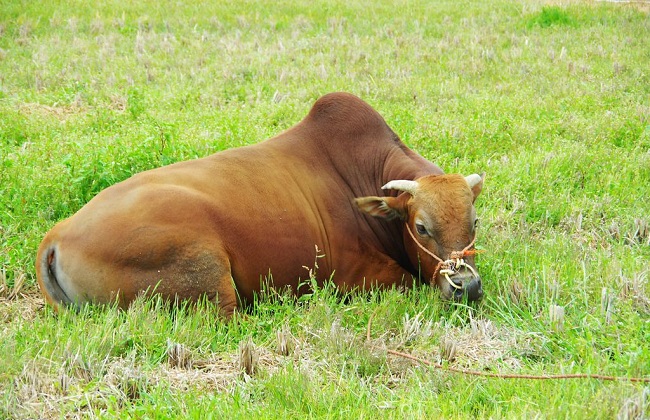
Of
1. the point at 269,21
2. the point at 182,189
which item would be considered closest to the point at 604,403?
the point at 182,189

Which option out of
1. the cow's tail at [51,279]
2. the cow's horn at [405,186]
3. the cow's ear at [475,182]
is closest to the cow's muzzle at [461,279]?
the cow's horn at [405,186]

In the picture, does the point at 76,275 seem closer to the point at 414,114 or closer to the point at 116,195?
the point at 116,195

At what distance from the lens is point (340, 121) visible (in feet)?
23.5

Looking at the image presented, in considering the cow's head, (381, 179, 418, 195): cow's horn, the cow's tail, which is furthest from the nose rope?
the cow's tail

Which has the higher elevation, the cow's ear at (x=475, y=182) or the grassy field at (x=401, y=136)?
the cow's ear at (x=475, y=182)

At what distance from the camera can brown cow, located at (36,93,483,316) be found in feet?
18.2

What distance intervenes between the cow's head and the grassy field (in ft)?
0.67

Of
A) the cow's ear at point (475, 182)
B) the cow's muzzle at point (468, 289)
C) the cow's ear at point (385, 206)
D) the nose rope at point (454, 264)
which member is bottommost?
the cow's muzzle at point (468, 289)

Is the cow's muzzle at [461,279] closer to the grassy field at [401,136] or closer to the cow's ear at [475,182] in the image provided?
the grassy field at [401,136]

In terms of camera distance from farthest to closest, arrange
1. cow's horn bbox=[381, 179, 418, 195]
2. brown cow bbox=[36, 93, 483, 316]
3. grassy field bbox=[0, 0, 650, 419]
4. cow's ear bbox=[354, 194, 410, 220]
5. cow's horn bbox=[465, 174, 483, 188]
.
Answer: cow's horn bbox=[465, 174, 483, 188]
cow's ear bbox=[354, 194, 410, 220]
cow's horn bbox=[381, 179, 418, 195]
brown cow bbox=[36, 93, 483, 316]
grassy field bbox=[0, 0, 650, 419]

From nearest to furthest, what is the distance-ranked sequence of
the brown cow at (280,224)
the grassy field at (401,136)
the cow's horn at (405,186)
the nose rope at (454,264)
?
the grassy field at (401,136)
the brown cow at (280,224)
the nose rope at (454,264)
the cow's horn at (405,186)

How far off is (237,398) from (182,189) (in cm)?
208

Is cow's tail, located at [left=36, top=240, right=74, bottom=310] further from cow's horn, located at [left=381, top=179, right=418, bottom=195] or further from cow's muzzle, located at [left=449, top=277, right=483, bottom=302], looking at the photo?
cow's muzzle, located at [left=449, top=277, right=483, bottom=302]

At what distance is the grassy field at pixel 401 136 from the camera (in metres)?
4.39
